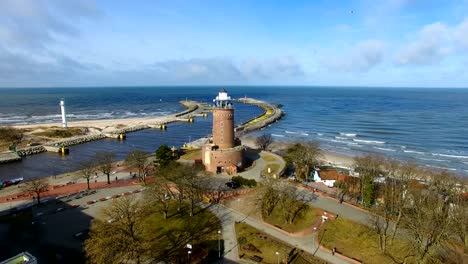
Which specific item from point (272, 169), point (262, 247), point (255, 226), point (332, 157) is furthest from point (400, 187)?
point (332, 157)

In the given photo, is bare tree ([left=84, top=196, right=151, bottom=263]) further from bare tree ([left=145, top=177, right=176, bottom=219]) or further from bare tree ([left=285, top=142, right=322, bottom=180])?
bare tree ([left=285, top=142, right=322, bottom=180])

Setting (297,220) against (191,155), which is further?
(191,155)

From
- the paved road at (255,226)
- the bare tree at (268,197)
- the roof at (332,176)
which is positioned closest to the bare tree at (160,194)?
the paved road at (255,226)

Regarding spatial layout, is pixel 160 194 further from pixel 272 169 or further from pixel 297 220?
pixel 272 169

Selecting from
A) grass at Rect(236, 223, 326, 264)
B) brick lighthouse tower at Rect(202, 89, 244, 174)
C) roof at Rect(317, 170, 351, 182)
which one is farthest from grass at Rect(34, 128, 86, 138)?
grass at Rect(236, 223, 326, 264)

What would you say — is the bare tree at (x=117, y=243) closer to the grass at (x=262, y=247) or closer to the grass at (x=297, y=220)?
the grass at (x=262, y=247)

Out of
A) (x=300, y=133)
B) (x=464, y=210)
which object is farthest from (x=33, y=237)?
(x=300, y=133)
